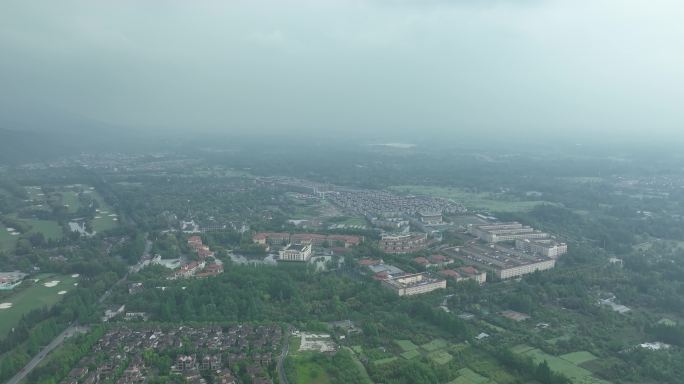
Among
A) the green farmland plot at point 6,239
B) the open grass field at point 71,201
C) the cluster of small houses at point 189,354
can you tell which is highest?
the cluster of small houses at point 189,354

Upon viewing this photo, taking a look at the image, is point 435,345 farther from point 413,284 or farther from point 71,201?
point 71,201

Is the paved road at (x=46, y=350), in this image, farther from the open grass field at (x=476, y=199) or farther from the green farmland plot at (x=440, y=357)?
the open grass field at (x=476, y=199)

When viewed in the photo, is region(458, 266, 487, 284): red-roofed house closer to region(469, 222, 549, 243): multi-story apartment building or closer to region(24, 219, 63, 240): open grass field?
region(469, 222, 549, 243): multi-story apartment building

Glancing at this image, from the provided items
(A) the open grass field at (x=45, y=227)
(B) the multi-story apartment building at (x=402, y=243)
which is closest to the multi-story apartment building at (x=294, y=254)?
(B) the multi-story apartment building at (x=402, y=243)

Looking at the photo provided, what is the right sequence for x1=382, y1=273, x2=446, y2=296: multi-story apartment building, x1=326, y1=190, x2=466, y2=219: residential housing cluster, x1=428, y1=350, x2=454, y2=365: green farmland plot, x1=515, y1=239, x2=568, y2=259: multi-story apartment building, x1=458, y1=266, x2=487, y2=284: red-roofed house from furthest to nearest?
x1=326, y1=190, x2=466, y2=219: residential housing cluster → x1=515, y1=239, x2=568, y2=259: multi-story apartment building → x1=458, y1=266, x2=487, y2=284: red-roofed house → x1=382, y1=273, x2=446, y2=296: multi-story apartment building → x1=428, y1=350, x2=454, y2=365: green farmland plot

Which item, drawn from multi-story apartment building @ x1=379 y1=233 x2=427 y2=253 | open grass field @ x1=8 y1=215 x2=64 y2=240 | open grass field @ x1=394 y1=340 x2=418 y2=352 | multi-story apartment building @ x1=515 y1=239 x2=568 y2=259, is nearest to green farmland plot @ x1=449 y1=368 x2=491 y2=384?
open grass field @ x1=394 y1=340 x2=418 y2=352
